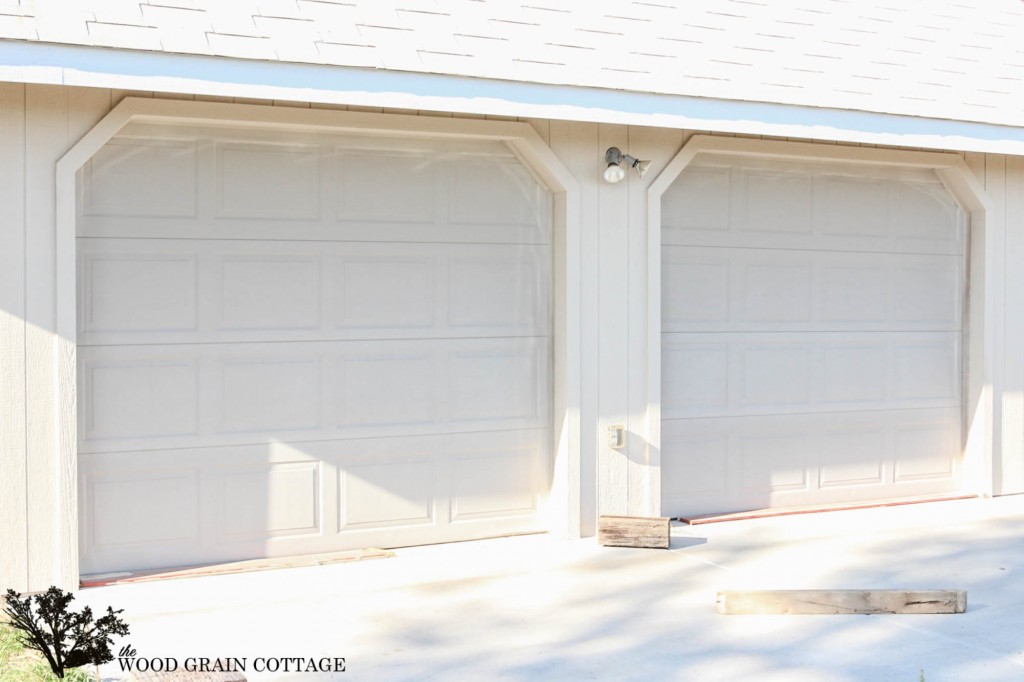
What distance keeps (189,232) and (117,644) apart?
7.70ft

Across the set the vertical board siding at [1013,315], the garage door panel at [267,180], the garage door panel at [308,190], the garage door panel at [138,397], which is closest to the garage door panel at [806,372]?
the vertical board siding at [1013,315]

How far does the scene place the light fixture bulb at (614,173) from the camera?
7.12 metres

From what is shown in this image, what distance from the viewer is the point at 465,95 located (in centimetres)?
636

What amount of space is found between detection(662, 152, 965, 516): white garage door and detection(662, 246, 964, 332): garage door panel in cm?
1

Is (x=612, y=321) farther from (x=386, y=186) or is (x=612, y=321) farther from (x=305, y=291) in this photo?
(x=305, y=291)

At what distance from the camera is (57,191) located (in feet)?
18.9

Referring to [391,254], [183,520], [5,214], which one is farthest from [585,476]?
[5,214]

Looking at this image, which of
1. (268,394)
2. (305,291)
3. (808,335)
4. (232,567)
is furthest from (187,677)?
(808,335)

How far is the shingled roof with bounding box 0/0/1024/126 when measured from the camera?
571cm

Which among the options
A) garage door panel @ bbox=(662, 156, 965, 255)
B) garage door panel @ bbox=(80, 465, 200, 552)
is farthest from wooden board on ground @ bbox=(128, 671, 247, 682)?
garage door panel @ bbox=(662, 156, 965, 255)

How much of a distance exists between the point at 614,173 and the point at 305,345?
216 centimetres

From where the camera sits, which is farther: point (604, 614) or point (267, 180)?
point (267, 180)

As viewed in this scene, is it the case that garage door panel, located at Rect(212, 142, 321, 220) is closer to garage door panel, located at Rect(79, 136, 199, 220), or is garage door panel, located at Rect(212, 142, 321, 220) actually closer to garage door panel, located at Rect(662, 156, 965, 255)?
garage door panel, located at Rect(79, 136, 199, 220)

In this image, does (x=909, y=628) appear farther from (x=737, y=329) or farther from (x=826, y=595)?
(x=737, y=329)
